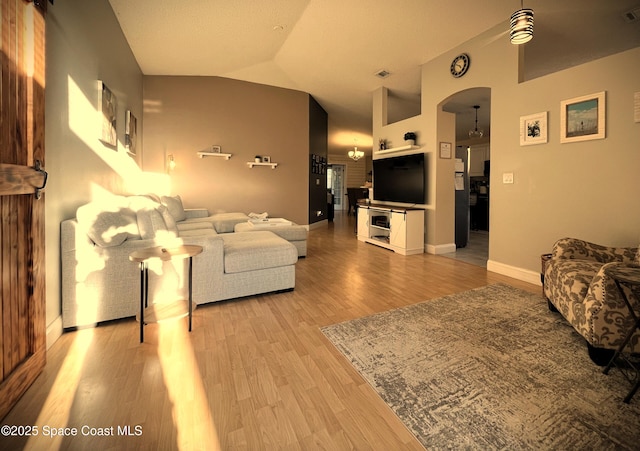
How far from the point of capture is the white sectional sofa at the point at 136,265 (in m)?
2.00

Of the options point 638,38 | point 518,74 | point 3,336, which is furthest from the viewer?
point 638,38

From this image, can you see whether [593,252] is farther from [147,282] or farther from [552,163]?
[147,282]

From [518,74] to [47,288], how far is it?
15.7ft

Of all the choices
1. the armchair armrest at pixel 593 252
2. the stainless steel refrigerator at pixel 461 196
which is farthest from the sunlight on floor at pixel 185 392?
the stainless steel refrigerator at pixel 461 196

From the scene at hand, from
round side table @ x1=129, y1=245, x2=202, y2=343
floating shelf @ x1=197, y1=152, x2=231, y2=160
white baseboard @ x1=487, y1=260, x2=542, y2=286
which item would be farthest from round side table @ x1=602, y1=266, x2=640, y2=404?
floating shelf @ x1=197, y1=152, x2=231, y2=160

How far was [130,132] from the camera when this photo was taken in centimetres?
418

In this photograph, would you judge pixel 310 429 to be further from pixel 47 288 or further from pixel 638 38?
pixel 638 38

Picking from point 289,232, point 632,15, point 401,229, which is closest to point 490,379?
point 289,232

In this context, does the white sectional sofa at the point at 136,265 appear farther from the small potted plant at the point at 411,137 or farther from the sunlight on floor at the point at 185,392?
the small potted plant at the point at 411,137

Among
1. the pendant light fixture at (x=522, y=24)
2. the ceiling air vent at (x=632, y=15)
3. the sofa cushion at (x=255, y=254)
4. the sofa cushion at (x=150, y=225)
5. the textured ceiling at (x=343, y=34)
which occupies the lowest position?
the sofa cushion at (x=255, y=254)

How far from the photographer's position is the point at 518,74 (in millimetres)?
3271

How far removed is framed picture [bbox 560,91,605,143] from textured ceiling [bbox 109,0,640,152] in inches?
49.1

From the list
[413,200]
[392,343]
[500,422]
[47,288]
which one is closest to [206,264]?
[47,288]

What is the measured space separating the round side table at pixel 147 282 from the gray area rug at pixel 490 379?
1.05 meters
